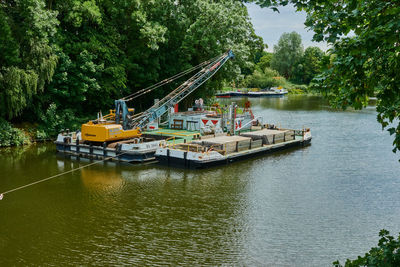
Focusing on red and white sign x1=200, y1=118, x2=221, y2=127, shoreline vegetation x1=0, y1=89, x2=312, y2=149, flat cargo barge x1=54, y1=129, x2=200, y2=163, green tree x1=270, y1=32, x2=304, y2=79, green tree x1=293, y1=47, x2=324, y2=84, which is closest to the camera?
flat cargo barge x1=54, y1=129, x2=200, y2=163

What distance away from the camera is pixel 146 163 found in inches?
1053

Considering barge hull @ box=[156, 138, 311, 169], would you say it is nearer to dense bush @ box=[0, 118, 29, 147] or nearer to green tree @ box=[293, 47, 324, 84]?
dense bush @ box=[0, 118, 29, 147]

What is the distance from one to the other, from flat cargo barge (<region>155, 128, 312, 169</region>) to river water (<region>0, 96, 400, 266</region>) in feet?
2.33

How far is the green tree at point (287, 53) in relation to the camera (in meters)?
121

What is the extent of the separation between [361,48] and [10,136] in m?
30.8

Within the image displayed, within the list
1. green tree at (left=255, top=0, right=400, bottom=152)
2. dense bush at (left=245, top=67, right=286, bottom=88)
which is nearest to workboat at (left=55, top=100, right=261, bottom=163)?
green tree at (left=255, top=0, right=400, bottom=152)

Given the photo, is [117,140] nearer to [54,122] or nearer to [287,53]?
[54,122]

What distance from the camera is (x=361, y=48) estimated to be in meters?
6.34

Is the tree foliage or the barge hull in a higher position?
the tree foliage

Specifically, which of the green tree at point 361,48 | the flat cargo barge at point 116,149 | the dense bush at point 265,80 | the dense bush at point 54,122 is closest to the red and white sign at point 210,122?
the flat cargo barge at point 116,149

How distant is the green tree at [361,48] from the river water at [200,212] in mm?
7450

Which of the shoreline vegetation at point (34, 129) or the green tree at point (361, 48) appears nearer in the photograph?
the green tree at point (361, 48)

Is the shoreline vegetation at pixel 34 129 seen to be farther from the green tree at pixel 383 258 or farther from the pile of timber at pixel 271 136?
the green tree at pixel 383 258

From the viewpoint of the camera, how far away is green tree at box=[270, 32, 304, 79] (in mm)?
121006
